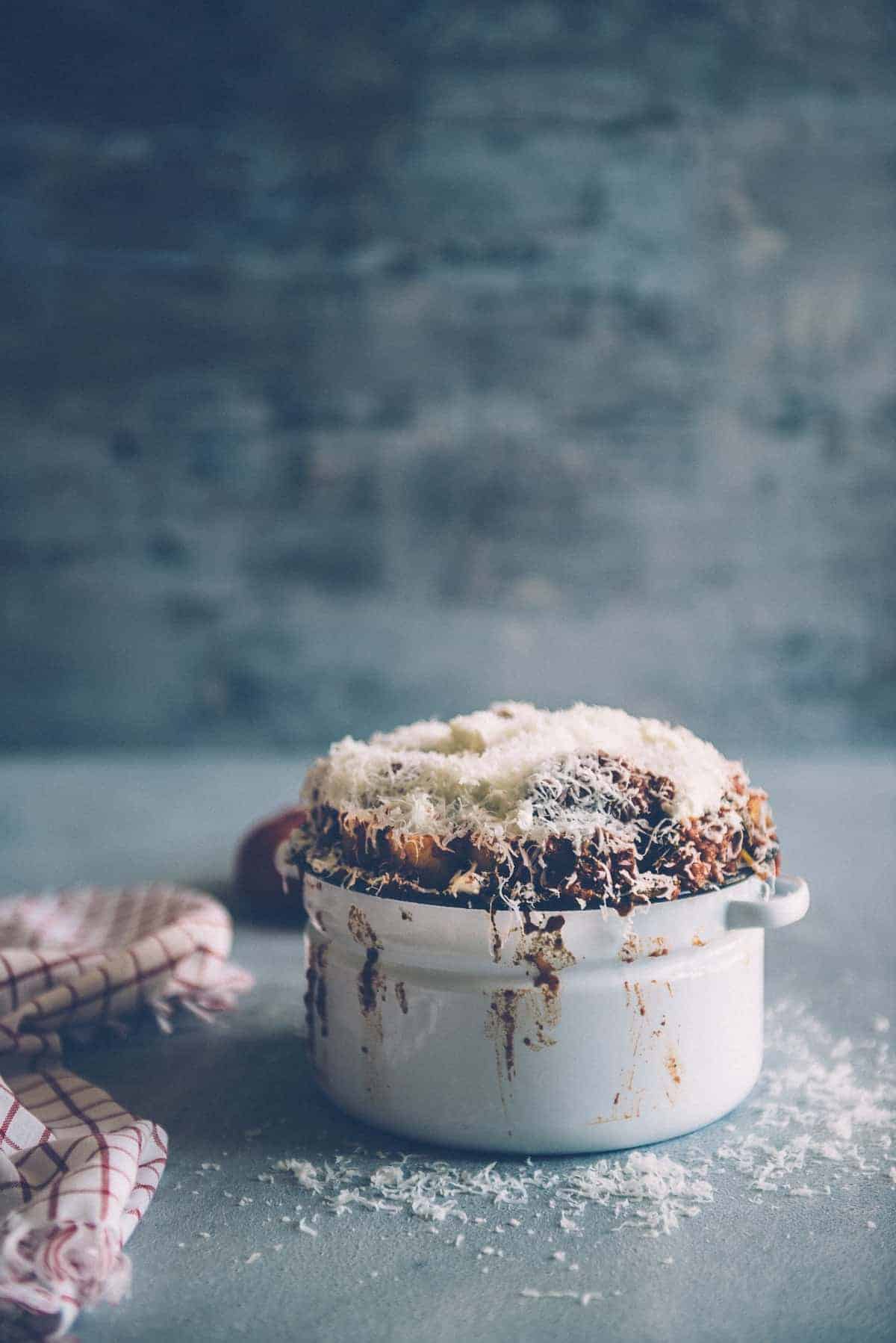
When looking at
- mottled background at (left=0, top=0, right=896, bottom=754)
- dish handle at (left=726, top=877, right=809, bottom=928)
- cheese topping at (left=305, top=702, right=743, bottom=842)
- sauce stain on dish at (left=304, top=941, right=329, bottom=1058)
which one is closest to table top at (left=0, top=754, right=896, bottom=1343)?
sauce stain on dish at (left=304, top=941, right=329, bottom=1058)

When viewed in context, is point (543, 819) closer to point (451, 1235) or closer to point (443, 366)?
point (451, 1235)

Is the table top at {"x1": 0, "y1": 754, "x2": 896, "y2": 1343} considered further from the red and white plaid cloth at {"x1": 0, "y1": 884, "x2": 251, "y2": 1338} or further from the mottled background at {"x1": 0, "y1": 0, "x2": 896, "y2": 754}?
the mottled background at {"x1": 0, "y1": 0, "x2": 896, "y2": 754}

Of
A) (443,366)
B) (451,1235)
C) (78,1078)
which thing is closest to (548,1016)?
(451,1235)

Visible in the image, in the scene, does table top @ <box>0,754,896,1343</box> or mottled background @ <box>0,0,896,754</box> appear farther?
mottled background @ <box>0,0,896,754</box>

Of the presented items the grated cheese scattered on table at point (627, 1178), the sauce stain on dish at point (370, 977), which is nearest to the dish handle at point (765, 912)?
the grated cheese scattered on table at point (627, 1178)

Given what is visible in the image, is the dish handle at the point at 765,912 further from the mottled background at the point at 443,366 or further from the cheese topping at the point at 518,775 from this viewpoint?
the mottled background at the point at 443,366

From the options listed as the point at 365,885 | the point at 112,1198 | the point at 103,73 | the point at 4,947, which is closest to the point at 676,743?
the point at 365,885
